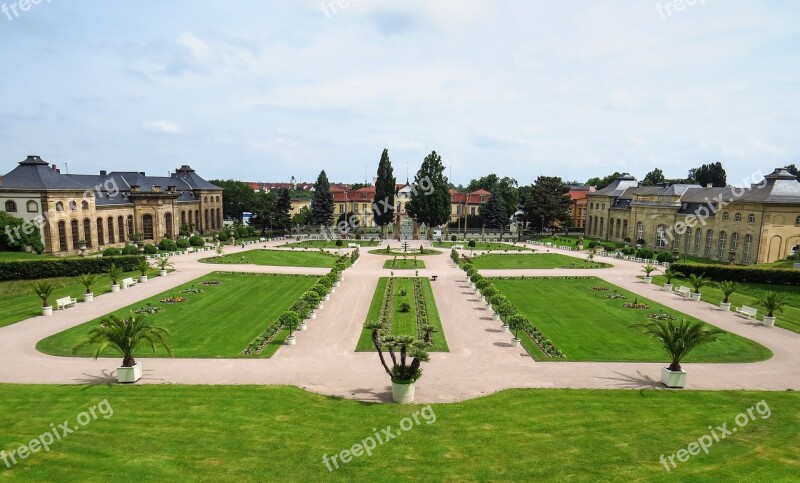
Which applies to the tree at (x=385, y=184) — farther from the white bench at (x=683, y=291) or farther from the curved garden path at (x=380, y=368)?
the curved garden path at (x=380, y=368)

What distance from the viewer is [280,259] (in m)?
62.5

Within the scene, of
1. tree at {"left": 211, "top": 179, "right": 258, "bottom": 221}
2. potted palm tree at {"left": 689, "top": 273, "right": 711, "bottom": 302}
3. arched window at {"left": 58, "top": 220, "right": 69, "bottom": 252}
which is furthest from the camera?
tree at {"left": 211, "top": 179, "right": 258, "bottom": 221}

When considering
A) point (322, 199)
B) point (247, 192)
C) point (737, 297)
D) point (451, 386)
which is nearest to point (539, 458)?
point (451, 386)

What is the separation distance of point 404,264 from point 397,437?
143 ft

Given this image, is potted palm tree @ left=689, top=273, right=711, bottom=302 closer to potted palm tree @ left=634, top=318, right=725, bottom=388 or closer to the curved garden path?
the curved garden path

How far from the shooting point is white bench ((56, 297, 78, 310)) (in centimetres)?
3431

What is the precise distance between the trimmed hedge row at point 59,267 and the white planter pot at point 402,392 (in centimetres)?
4111

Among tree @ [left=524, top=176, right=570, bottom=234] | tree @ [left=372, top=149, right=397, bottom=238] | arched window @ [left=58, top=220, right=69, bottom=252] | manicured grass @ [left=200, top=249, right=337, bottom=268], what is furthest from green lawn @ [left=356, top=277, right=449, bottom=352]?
tree @ [left=524, top=176, right=570, bottom=234]

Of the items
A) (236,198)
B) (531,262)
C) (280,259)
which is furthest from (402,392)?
(236,198)

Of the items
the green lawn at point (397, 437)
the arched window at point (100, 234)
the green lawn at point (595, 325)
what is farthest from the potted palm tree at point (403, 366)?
the arched window at point (100, 234)

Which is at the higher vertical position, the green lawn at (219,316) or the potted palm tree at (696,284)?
the potted palm tree at (696,284)

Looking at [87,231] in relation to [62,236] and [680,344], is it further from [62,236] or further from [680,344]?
[680,344]

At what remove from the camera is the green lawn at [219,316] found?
1026 inches

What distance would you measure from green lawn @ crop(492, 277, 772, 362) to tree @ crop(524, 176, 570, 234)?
48.7m
